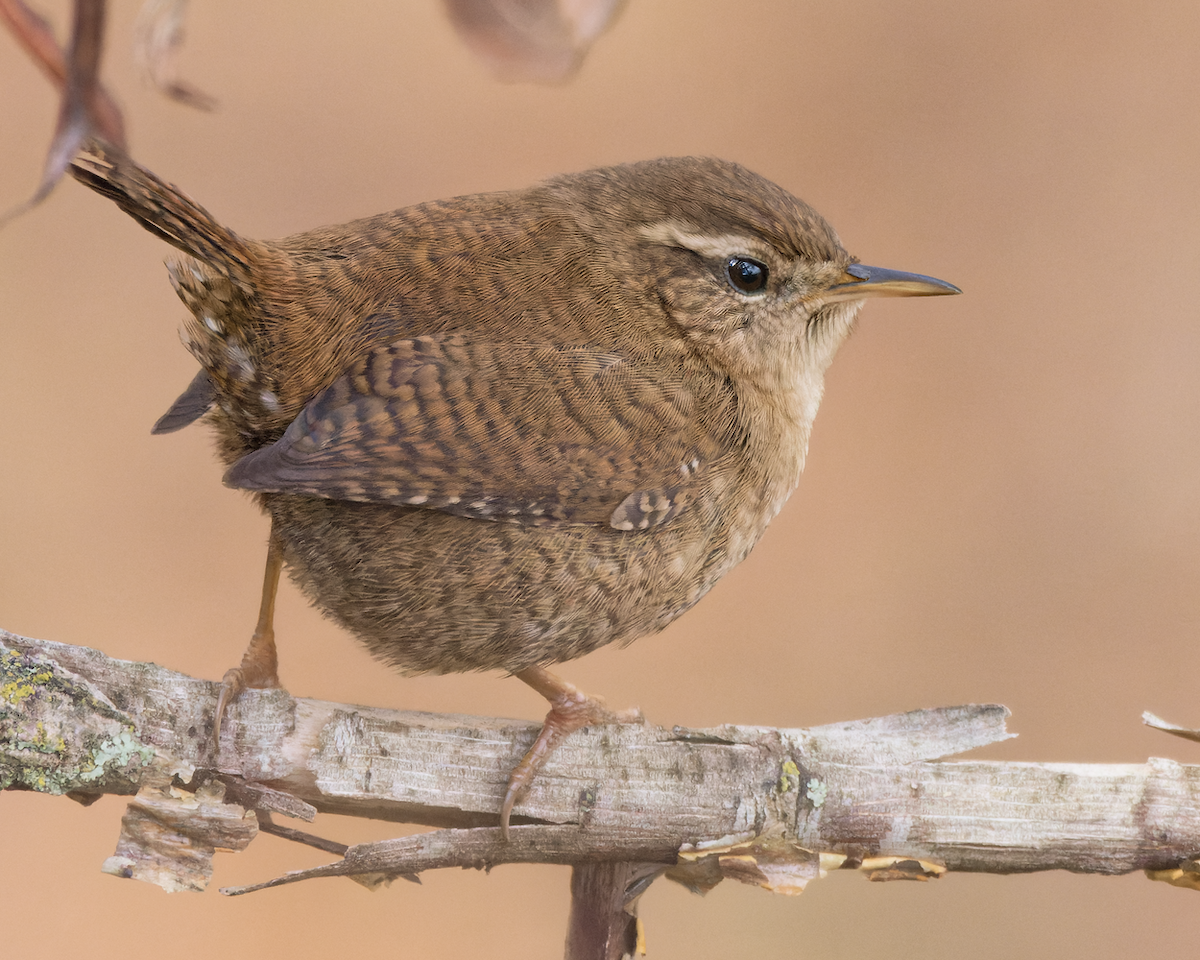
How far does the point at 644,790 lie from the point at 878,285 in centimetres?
97

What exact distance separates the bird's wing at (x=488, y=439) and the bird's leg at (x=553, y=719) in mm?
364

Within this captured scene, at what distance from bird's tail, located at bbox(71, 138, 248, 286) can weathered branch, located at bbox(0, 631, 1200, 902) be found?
617 mm

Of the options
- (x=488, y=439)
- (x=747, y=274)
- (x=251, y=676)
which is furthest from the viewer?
(x=747, y=274)

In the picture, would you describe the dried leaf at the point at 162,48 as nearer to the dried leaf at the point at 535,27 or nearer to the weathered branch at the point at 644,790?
the dried leaf at the point at 535,27

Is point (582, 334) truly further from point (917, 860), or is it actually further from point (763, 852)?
point (917, 860)

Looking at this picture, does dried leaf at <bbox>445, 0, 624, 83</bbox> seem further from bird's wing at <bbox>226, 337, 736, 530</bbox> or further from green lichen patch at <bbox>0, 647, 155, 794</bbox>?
green lichen patch at <bbox>0, 647, 155, 794</bbox>

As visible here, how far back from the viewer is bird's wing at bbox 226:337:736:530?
167 cm

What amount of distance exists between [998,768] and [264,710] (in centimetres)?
116

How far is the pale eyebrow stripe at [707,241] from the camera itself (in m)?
1.99

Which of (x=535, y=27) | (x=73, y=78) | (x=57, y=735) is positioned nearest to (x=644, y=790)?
(x=57, y=735)

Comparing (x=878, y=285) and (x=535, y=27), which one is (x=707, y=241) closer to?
(x=878, y=285)

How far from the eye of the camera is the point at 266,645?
202cm

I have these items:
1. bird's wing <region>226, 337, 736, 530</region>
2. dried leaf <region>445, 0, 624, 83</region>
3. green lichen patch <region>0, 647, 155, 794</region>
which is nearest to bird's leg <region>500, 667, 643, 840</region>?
bird's wing <region>226, 337, 736, 530</region>

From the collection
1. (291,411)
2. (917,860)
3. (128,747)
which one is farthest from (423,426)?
(917,860)
